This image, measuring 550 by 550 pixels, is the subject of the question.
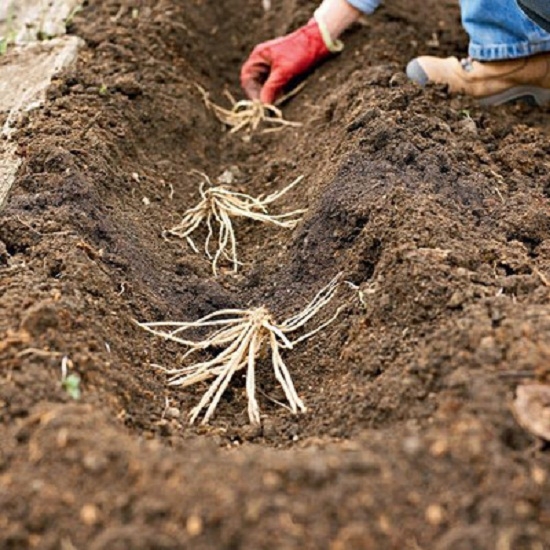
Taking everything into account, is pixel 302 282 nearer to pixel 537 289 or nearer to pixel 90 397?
pixel 537 289

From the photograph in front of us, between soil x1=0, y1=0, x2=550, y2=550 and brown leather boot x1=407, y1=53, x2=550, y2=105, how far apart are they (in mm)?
77

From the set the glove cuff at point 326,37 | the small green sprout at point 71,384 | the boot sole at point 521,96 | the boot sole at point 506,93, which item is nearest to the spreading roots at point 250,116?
the glove cuff at point 326,37

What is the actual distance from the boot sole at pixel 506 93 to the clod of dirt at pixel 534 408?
5.26 ft

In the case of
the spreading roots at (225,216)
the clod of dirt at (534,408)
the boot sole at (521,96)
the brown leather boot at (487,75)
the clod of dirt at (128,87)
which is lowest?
the boot sole at (521,96)

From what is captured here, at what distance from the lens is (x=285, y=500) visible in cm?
131

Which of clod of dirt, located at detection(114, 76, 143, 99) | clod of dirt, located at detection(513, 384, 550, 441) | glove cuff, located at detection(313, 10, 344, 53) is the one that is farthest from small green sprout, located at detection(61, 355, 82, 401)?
glove cuff, located at detection(313, 10, 344, 53)

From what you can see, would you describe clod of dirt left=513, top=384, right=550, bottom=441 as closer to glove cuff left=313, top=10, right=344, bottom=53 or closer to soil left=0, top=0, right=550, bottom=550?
soil left=0, top=0, right=550, bottom=550

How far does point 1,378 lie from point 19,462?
23 cm

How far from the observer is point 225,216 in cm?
256

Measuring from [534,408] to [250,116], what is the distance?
1.96 metres

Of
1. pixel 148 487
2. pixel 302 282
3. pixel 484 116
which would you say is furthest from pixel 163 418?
pixel 484 116

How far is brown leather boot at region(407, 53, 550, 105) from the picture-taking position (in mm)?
2891

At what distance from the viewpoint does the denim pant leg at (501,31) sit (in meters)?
2.78

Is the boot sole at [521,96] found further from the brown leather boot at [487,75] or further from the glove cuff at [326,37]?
the glove cuff at [326,37]
